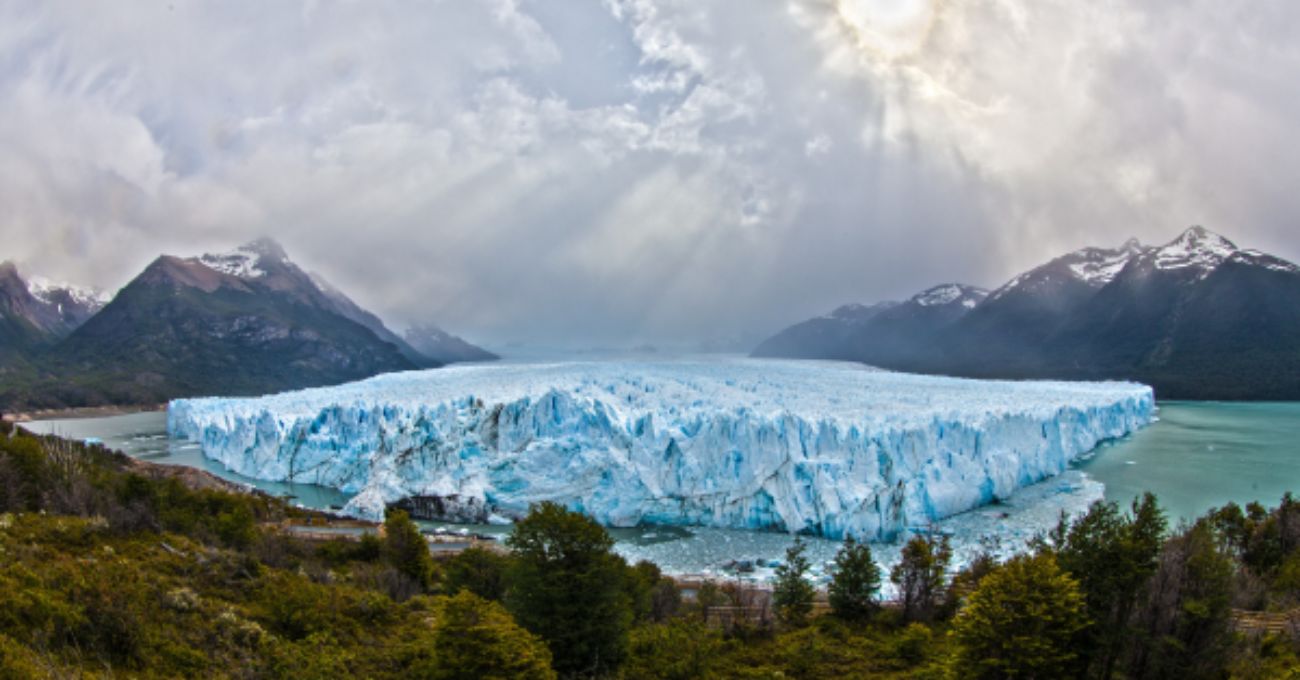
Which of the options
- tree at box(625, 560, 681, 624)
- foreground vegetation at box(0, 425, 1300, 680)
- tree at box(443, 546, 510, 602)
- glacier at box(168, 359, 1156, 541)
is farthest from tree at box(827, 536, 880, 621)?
glacier at box(168, 359, 1156, 541)

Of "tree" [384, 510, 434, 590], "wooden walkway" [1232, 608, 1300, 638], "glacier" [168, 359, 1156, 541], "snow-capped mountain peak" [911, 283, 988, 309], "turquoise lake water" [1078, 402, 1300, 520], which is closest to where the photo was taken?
"wooden walkway" [1232, 608, 1300, 638]

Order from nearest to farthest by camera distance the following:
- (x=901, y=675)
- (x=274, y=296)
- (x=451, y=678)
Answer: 1. (x=451, y=678)
2. (x=901, y=675)
3. (x=274, y=296)

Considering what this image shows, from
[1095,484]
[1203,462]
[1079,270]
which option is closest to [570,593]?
[1095,484]

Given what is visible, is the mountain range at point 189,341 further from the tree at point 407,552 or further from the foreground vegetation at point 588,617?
the foreground vegetation at point 588,617

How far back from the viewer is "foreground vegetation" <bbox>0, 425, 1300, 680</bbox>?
26.8 feet

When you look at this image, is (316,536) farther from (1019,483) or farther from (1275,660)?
(1019,483)

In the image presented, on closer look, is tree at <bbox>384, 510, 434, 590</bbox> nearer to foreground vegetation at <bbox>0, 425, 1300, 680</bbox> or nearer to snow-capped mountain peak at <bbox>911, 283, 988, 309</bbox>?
foreground vegetation at <bbox>0, 425, 1300, 680</bbox>

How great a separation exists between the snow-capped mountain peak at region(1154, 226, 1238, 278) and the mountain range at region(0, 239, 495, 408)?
129m

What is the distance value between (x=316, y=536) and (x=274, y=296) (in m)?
127

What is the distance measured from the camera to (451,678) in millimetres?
8008

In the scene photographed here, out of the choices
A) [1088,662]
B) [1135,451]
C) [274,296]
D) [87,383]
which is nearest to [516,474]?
[1088,662]

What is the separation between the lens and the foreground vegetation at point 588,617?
26.8 feet

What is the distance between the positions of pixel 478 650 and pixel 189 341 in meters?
118

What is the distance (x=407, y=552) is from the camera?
19.5 meters
